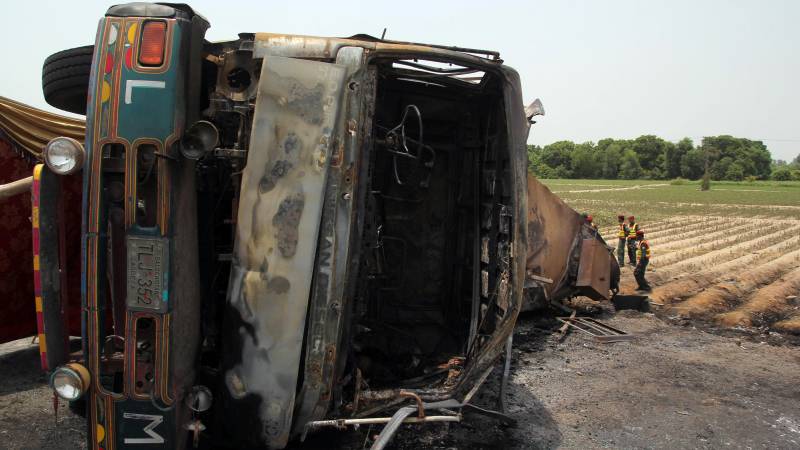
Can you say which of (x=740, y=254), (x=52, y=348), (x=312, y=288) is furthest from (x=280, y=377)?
(x=740, y=254)

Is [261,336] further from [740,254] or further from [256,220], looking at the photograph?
[740,254]

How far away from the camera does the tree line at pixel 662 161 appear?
76.4 meters

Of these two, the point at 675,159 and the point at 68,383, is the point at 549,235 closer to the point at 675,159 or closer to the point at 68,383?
the point at 68,383

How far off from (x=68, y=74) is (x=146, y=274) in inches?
60.5

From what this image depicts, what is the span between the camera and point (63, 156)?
2334 mm

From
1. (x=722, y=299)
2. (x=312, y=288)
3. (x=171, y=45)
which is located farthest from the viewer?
(x=722, y=299)

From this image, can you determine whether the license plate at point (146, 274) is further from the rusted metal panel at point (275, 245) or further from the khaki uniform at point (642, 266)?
the khaki uniform at point (642, 266)

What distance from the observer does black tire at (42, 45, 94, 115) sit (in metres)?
3.17

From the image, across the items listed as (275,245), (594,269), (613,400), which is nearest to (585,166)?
(594,269)

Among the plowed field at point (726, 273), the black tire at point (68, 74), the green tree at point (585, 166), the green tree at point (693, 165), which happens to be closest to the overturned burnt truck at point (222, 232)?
the black tire at point (68, 74)

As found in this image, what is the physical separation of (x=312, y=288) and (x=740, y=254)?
12.0m

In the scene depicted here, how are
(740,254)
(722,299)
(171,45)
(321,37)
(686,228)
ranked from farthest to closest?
(686,228)
(740,254)
(722,299)
(321,37)
(171,45)

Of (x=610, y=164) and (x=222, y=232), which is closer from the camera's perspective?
(x=222, y=232)

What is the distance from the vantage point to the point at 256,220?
2.51m
